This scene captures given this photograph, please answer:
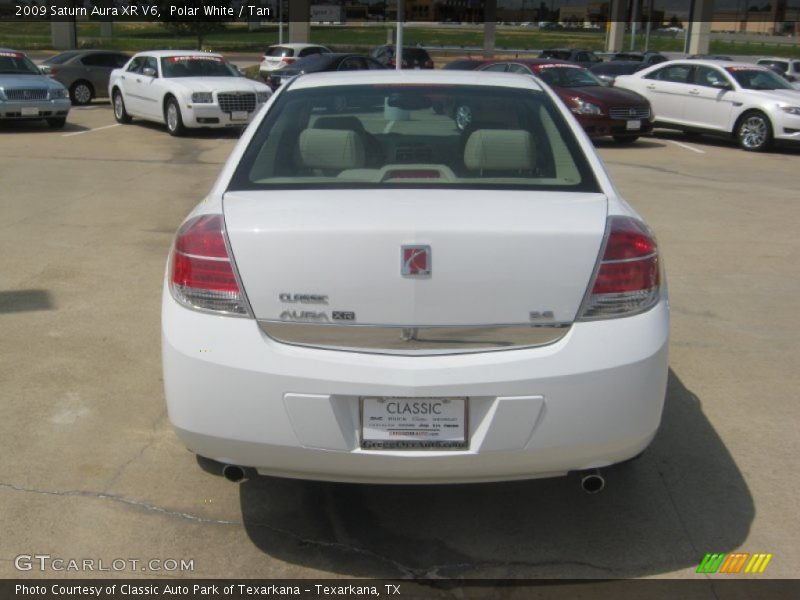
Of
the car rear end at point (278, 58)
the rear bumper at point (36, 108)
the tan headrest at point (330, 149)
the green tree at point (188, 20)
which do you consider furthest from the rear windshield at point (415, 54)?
the tan headrest at point (330, 149)

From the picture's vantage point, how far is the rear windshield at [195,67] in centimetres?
1788

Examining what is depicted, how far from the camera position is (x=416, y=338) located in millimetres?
2994

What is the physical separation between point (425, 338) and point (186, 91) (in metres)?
15.0

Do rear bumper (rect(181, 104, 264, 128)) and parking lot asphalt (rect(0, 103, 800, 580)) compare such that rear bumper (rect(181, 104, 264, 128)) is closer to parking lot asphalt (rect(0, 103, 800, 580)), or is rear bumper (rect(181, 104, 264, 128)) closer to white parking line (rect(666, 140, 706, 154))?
white parking line (rect(666, 140, 706, 154))

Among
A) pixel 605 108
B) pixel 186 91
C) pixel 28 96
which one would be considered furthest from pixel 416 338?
pixel 28 96

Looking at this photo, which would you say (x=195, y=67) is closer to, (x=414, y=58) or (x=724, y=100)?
(x=724, y=100)

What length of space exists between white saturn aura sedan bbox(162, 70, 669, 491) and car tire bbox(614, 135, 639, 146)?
577 inches

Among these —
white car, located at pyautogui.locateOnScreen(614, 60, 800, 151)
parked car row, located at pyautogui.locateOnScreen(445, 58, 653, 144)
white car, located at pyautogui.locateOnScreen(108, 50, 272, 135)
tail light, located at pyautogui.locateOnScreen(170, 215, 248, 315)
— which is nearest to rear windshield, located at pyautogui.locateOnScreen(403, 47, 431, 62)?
white car, located at pyautogui.locateOnScreen(614, 60, 800, 151)

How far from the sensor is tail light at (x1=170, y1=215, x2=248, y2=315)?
10.1ft

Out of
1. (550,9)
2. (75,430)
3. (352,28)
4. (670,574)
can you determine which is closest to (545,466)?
(670,574)

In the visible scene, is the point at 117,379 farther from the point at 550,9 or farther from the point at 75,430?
the point at 550,9

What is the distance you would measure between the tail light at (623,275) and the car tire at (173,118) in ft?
49.0

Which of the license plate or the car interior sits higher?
the car interior

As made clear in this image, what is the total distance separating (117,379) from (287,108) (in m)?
1.93
